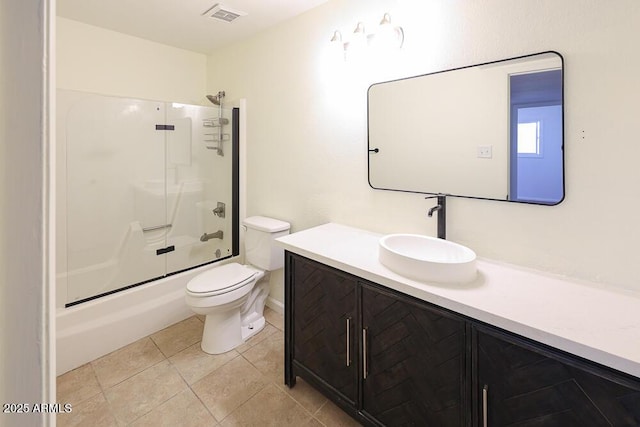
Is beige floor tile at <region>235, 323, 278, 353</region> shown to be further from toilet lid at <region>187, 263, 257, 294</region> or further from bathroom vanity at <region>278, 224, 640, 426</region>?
bathroom vanity at <region>278, 224, 640, 426</region>

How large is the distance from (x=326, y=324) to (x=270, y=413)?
1.90ft

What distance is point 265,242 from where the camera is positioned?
2340 millimetres

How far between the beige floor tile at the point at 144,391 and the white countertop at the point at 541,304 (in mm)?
1198

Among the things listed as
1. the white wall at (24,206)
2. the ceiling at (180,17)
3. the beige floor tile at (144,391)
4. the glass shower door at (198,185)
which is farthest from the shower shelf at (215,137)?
the white wall at (24,206)

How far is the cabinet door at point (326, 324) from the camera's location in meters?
1.47

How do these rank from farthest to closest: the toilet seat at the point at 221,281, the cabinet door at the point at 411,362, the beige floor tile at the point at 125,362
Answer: the toilet seat at the point at 221,281, the beige floor tile at the point at 125,362, the cabinet door at the point at 411,362

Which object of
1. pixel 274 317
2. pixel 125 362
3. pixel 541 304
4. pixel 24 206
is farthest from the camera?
pixel 274 317

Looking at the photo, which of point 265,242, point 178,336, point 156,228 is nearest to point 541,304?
point 265,242

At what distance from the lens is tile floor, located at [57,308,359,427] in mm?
1593

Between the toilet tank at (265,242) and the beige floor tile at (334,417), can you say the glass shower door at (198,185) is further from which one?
the beige floor tile at (334,417)

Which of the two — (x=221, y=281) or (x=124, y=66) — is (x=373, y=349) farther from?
(x=124, y=66)

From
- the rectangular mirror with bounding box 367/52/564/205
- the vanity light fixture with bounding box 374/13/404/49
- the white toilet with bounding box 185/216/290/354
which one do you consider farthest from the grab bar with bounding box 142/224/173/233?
the vanity light fixture with bounding box 374/13/404/49

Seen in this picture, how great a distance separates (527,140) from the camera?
4.42 feet

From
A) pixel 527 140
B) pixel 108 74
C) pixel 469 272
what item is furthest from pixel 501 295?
pixel 108 74
